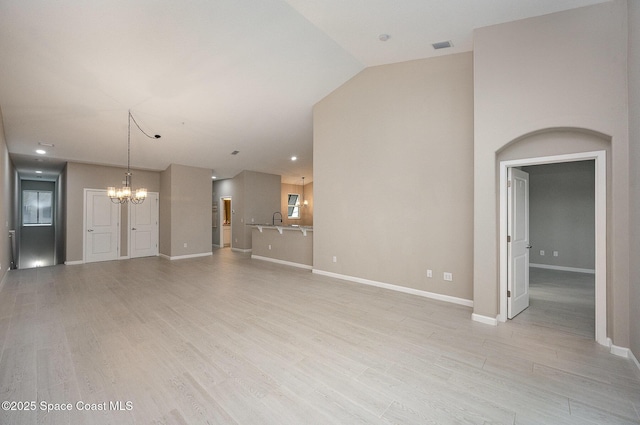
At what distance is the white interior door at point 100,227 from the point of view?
304 inches

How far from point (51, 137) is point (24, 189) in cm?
854

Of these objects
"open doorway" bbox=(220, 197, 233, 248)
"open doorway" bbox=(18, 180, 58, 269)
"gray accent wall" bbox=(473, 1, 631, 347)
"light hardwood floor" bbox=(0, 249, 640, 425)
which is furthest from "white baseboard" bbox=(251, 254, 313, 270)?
"open doorway" bbox=(18, 180, 58, 269)

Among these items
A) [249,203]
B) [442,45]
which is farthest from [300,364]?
[249,203]

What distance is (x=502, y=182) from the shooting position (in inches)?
132

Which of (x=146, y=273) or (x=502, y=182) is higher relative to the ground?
(x=502, y=182)

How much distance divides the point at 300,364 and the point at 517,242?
3.21m

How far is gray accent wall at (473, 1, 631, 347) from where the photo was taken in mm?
2604

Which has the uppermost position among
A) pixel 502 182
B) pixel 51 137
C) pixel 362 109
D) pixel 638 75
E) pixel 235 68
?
pixel 235 68

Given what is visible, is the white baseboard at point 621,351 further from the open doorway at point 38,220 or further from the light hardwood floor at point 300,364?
the open doorway at point 38,220

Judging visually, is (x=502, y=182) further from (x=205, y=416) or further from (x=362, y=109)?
(x=205, y=416)

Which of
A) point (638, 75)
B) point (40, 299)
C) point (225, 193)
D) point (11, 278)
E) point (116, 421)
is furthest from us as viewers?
point (225, 193)

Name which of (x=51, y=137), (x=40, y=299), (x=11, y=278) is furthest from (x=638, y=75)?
(x=11, y=278)

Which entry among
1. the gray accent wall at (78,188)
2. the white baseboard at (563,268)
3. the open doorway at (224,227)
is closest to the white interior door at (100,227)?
the gray accent wall at (78,188)

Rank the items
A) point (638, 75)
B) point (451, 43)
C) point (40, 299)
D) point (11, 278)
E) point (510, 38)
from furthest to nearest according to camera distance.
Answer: point (11, 278)
point (40, 299)
point (451, 43)
point (510, 38)
point (638, 75)
